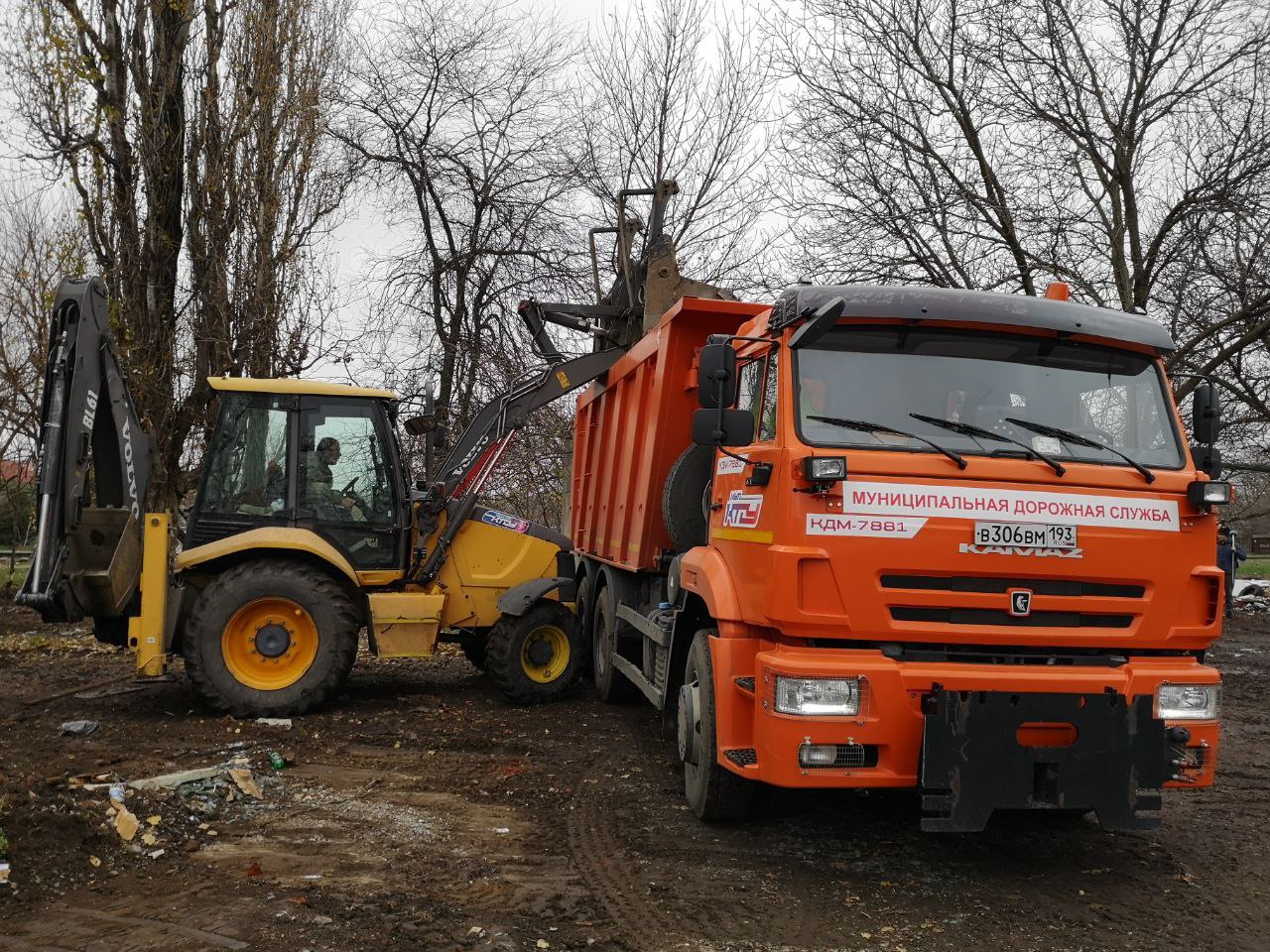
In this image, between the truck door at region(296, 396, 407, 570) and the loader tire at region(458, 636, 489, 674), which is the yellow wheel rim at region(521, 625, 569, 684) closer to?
the loader tire at region(458, 636, 489, 674)

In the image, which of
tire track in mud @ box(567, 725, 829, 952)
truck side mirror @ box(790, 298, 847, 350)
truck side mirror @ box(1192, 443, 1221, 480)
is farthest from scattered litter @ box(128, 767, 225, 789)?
truck side mirror @ box(1192, 443, 1221, 480)

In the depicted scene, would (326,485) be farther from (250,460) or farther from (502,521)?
(502,521)

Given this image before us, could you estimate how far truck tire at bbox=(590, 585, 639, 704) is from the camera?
839 centimetres

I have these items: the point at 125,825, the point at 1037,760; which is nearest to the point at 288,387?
the point at 125,825

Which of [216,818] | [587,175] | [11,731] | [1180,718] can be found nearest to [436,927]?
[216,818]

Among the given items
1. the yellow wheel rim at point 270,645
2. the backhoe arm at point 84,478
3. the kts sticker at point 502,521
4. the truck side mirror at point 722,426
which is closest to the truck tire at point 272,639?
the yellow wheel rim at point 270,645

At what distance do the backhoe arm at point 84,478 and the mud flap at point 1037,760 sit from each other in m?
6.06

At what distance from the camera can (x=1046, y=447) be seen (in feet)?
16.2

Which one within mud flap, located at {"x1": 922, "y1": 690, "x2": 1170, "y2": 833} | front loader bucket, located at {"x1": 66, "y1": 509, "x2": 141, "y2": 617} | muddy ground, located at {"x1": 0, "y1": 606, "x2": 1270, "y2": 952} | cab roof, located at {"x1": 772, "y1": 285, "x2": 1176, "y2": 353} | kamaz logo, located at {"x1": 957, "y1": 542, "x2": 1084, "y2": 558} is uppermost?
cab roof, located at {"x1": 772, "y1": 285, "x2": 1176, "y2": 353}

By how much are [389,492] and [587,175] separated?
968 cm

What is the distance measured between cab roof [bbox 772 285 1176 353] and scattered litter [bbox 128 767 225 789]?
4.01 metres

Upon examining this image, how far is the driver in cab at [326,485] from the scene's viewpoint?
845 cm

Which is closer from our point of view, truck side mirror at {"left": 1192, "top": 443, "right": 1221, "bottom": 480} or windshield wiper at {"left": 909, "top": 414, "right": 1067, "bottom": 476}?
windshield wiper at {"left": 909, "top": 414, "right": 1067, "bottom": 476}

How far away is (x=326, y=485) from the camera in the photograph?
849cm
